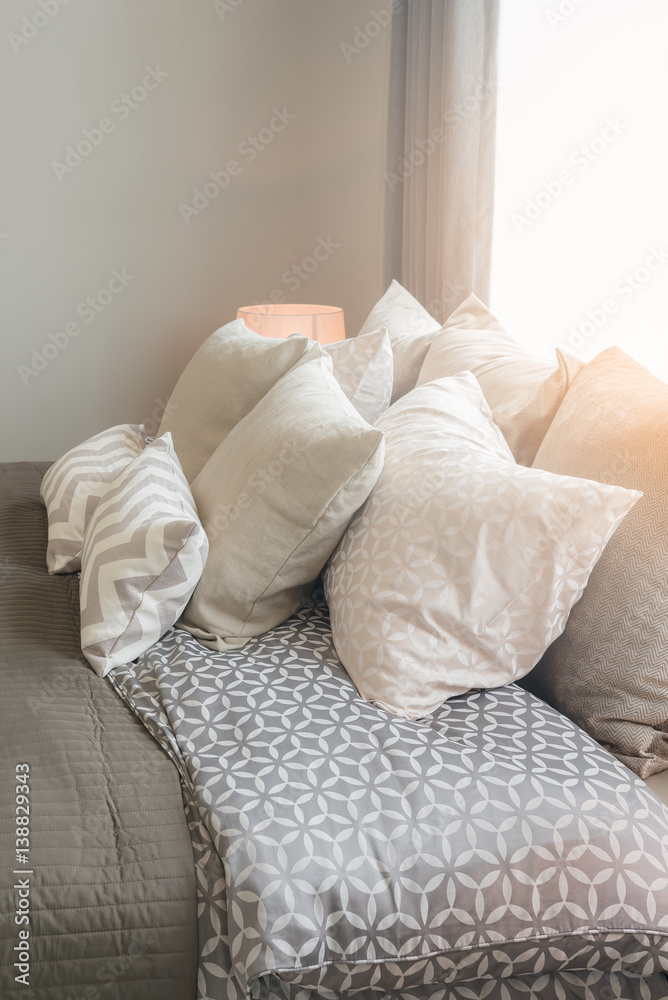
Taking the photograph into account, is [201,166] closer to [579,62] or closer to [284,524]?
[579,62]

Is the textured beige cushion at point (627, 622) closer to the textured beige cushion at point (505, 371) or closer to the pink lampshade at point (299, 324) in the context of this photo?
the textured beige cushion at point (505, 371)

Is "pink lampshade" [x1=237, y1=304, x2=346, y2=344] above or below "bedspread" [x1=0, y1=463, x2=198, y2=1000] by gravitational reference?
above

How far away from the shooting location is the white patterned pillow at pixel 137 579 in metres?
1.10

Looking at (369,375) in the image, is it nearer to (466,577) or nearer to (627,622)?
(466,577)

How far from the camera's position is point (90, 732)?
96 cm

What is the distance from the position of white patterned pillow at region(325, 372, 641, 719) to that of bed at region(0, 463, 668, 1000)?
8cm

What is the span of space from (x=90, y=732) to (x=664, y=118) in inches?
55.2

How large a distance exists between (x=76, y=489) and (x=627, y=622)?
104 centimetres

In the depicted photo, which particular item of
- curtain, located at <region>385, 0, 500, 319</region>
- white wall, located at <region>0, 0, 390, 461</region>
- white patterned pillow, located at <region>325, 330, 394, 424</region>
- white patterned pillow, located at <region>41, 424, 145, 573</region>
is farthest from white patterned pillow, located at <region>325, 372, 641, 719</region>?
white wall, located at <region>0, 0, 390, 461</region>

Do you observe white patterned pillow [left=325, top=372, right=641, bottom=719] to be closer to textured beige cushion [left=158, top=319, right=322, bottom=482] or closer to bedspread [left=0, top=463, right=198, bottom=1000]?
bedspread [left=0, top=463, right=198, bottom=1000]

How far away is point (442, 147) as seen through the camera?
89.3 inches

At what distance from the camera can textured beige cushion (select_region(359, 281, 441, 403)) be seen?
175cm

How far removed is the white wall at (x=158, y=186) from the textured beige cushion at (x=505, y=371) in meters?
1.34

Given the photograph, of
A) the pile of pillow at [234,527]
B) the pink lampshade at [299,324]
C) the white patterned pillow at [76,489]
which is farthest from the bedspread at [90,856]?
the pink lampshade at [299,324]
